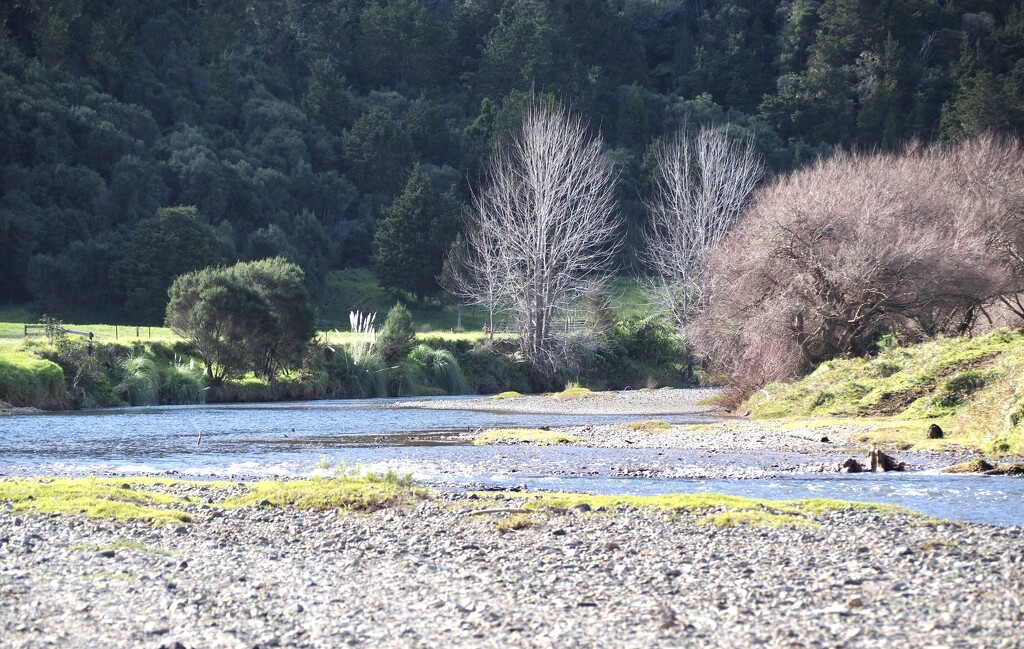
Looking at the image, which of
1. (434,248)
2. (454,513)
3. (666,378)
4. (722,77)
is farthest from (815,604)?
(722,77)

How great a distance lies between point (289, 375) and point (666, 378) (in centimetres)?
2199

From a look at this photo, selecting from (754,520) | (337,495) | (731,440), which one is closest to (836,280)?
(731,440)

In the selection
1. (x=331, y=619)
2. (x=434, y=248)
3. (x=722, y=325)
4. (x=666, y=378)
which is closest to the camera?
(x=331, y=619)

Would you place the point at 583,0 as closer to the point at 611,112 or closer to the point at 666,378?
the point at 611,112

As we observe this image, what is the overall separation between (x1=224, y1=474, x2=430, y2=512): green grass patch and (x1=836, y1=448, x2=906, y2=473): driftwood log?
8298 mm

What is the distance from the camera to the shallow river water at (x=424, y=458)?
784 inches

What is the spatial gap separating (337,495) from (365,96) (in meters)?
93.5

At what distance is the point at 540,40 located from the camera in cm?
10744

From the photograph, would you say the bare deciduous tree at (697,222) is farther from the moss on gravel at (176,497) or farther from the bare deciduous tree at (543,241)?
the moss on gravel at (176,497)

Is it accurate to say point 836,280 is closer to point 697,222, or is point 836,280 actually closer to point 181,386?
point 181,386

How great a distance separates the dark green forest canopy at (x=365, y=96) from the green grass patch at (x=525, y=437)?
4357 centimetres

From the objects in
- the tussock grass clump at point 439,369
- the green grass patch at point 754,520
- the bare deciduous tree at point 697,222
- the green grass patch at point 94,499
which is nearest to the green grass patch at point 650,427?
the green grass patch at point 94,499

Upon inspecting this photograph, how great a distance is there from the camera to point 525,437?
3112 cm

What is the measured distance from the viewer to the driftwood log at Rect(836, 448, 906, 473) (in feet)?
74.2
